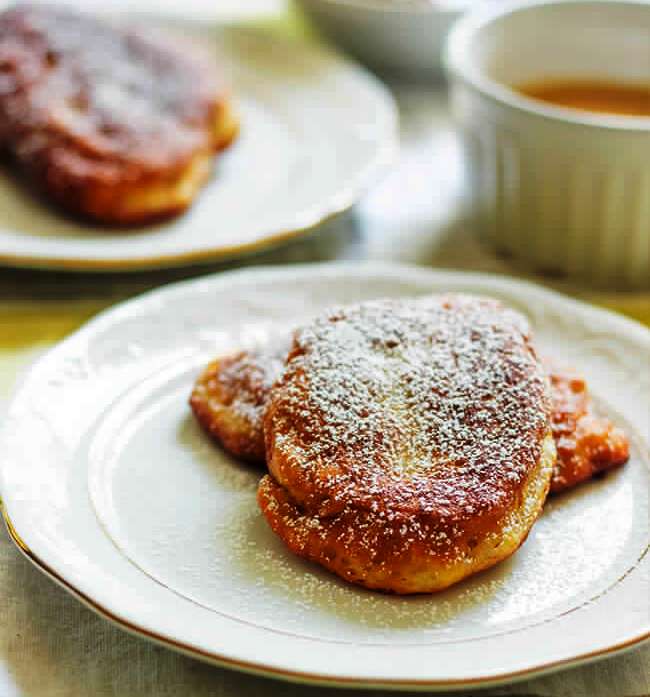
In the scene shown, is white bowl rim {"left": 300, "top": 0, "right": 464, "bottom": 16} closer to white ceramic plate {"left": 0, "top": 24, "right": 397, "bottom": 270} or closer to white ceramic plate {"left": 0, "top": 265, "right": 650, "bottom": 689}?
white ceramic plate {"left": 0, "top": 24, "right": 397, "bottom": 270}

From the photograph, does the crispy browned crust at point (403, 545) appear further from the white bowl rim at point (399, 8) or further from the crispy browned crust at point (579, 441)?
the white bowl rim at point (399, 8)

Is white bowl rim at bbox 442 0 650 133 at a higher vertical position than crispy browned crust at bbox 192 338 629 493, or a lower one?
higher

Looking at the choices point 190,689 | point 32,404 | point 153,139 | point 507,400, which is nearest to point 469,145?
point 153,139

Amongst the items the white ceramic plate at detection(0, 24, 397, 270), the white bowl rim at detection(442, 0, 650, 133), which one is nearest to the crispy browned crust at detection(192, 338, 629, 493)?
the white ceramic plate at detection(0, 24, 397, 270)

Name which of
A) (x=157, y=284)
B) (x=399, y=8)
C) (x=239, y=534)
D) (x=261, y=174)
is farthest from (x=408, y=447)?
(x=399, y=8)

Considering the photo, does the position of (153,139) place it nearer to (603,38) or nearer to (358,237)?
(358,237)
